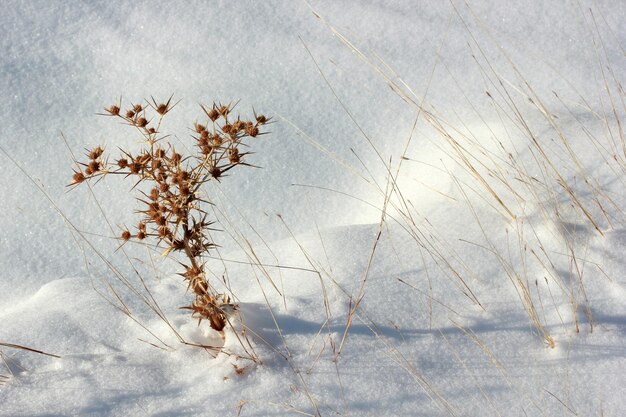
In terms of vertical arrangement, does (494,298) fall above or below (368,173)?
below

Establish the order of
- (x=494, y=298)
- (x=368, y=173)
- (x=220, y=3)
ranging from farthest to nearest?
(x=220, y=3) < (x=368, y=173) < (x=494, y=298)

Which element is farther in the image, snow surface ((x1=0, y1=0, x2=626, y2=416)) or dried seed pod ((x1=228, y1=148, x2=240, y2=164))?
snow surface ((x1=0, y1=0, x2=626, y2=416))

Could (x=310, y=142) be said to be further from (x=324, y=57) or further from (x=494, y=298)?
(x=494, y=298)

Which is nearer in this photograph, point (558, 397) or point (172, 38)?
point (558, 397)

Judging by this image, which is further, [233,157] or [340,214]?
[340,214]

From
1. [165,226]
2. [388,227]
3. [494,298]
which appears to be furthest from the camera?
[388,227]

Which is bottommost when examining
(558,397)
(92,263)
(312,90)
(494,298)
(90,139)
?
(558,397)

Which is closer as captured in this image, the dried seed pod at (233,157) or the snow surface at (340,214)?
the dried seed pod at (233,157)

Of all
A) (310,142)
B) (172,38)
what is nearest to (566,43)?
(310,142)
